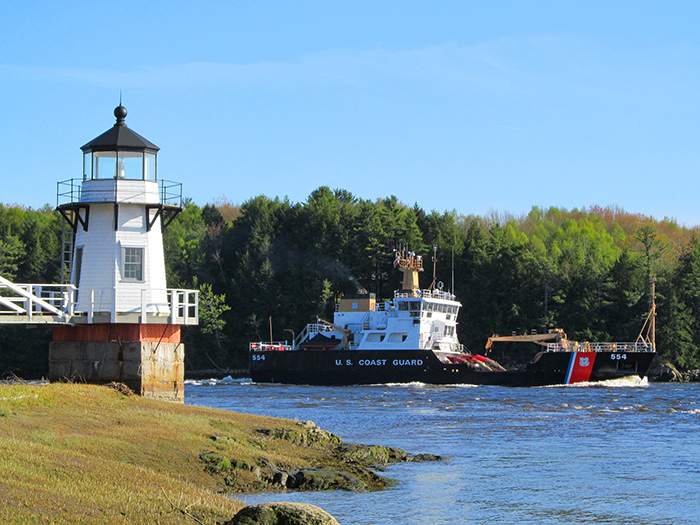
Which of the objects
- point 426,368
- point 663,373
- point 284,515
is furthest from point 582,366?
point 284,515

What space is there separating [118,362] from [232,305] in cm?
5366

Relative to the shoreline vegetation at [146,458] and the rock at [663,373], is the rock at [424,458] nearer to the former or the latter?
the shoreline vegetation at [146,458]

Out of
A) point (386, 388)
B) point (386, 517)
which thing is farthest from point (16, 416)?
point (386, 388)

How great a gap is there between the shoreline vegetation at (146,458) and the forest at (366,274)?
48307 millimetres

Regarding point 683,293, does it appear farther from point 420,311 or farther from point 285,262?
point 285,262

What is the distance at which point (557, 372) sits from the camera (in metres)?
51.2

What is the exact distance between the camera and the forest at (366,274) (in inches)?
2744

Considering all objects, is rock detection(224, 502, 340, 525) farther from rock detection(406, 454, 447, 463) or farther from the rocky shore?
rock detection(406, 454, 447, 463)

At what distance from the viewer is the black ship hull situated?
51094 mm

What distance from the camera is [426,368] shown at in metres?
52.4

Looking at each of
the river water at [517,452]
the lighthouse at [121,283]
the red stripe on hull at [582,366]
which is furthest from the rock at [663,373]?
the lighthouse at [121,283]

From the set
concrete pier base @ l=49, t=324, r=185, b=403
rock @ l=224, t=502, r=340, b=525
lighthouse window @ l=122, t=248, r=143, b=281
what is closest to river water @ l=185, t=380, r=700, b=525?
rock @ l=224, t=502, r=340, b=525

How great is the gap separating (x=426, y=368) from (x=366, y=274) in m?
25.9

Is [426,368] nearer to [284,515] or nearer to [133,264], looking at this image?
[133,264]
